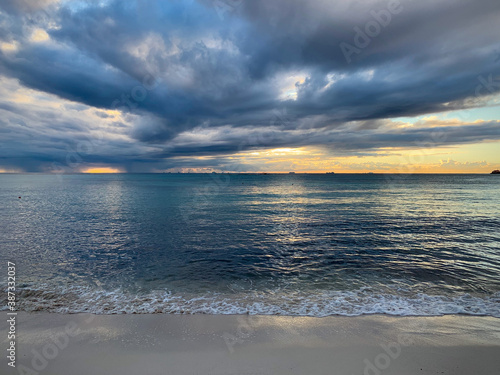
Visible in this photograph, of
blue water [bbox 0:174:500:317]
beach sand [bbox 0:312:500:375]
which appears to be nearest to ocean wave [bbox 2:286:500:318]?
blue water [bbox 0:174:500:317]

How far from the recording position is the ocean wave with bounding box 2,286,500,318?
1008cm

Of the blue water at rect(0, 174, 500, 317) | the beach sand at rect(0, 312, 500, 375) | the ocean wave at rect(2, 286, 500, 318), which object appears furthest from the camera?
the blue water at rect(0, 174, 500, 317)

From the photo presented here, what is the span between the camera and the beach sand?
6781mm

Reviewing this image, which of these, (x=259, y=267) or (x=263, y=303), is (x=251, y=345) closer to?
(x=263, y=303)

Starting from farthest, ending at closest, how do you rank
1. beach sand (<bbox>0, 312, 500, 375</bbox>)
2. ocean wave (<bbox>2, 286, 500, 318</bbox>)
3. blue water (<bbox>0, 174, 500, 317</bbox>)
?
1. blue water (<bbox>0, 174, 500, 317</bbox>)
2. ocean wave (<bbox>2, 286, 500, 318</bbox>)
3. beach sand (<bbox>0, 312, 500, 375</bbox>)

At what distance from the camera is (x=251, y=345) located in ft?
25.2

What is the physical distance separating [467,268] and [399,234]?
957 centimetres

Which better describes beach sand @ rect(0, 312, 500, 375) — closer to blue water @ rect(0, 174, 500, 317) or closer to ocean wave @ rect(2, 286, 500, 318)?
ocean wave @ rect(2, 286, 500, 318)

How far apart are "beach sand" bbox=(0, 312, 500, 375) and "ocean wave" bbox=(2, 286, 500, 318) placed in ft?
1.91

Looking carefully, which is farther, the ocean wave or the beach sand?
the ocean wave

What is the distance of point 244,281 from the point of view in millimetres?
13562

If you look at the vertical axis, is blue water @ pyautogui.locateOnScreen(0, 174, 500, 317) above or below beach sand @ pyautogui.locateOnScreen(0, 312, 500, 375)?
below

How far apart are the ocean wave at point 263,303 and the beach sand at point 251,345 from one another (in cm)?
58

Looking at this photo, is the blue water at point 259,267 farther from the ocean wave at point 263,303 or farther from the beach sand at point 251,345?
the beach sand at point 251,345
